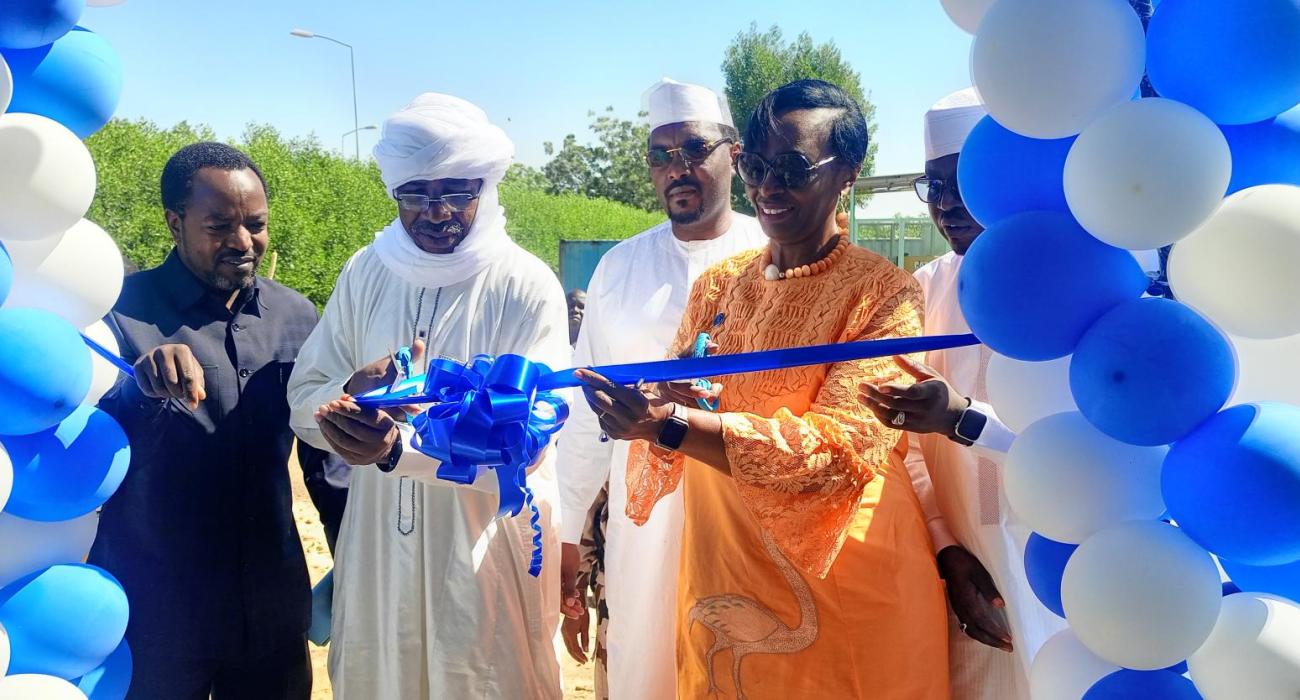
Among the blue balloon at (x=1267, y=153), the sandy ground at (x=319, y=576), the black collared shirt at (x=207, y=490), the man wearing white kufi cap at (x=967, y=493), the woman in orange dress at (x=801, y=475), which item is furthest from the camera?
the sandy ground at (x=319, y=576)

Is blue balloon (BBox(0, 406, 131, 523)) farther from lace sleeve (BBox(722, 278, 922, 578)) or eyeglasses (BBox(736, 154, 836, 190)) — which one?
eyeglasses (BBox(736, 154, 836, 190))

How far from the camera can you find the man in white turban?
2.85m

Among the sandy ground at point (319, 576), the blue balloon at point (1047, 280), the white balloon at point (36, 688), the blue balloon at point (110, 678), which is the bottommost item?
the sandy ground at point (319, 576)

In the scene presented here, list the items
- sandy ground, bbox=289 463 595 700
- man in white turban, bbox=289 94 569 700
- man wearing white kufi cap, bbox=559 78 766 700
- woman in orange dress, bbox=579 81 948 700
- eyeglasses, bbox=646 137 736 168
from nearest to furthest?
woman in orange dress, bbox=579 81 948 700, man in white turban, bbox=289 94 569 700, man wearing white kufi cap, bbox=559 78 766 700, eyeglasses, bbox=646 137 736 168, sandy ground, bbox=289 463 595 700

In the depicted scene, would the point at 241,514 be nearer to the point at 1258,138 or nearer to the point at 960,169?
the point at 960,169

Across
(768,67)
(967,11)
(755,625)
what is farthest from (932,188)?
(768,67)

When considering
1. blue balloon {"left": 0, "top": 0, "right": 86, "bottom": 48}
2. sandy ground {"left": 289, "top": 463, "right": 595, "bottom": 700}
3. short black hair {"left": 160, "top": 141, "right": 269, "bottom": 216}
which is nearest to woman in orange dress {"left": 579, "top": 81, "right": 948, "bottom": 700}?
blue balloon {"left": 0, "top": 0, "right": 86, "bottom": 48}

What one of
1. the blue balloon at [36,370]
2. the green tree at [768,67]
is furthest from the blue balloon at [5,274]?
the green tree at [768,67]

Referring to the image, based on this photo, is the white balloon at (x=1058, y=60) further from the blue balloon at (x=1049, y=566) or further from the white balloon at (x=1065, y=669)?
the white balloon at (x=1065, y=669)

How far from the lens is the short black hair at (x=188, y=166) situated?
291 cm

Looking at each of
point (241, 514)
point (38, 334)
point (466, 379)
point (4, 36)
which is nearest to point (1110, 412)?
point (466, 379)

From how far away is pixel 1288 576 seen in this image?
1.54 m

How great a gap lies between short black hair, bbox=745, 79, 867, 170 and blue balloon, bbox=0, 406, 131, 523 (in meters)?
1.61

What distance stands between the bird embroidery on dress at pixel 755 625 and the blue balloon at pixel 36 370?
1444mm
